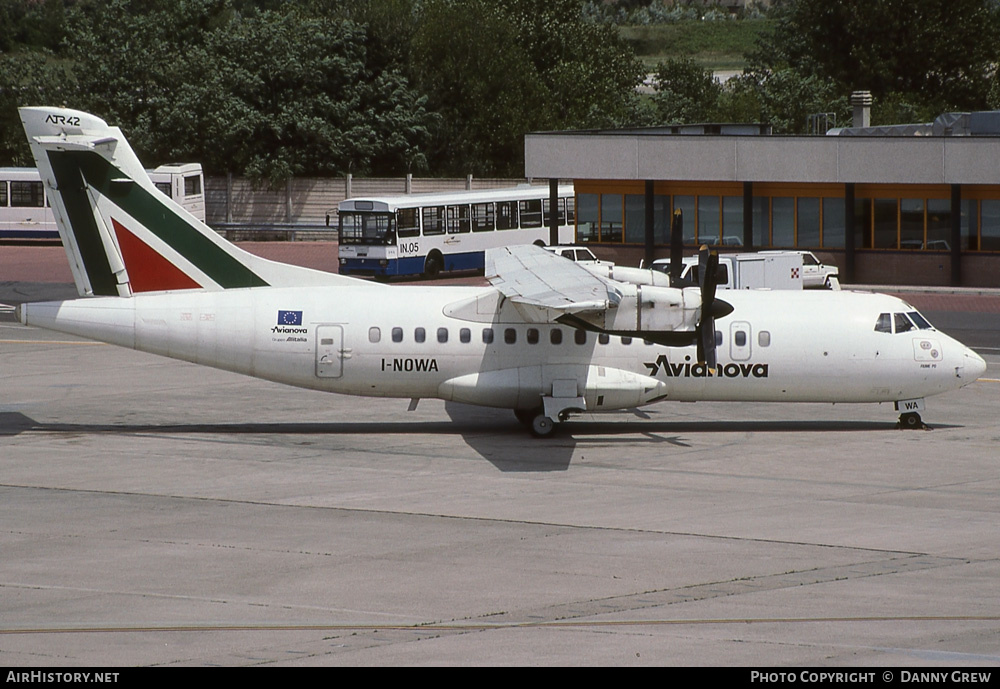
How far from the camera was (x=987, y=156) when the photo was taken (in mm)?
53625

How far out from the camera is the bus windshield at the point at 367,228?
5797cm

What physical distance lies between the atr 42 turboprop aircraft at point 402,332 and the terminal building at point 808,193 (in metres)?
27.2

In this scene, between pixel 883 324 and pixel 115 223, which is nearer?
pixel 115 223

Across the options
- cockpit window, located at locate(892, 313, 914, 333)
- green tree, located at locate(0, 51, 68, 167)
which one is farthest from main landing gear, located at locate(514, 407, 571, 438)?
green tree, located at locate(0, 51, 68, 167)

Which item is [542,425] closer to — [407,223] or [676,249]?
[676,249]

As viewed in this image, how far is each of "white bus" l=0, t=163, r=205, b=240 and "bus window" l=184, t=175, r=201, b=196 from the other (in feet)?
0.18

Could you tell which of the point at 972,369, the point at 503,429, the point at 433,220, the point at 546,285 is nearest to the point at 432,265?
the point at 433,220

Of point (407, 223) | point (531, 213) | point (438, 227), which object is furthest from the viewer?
point (531, 213)

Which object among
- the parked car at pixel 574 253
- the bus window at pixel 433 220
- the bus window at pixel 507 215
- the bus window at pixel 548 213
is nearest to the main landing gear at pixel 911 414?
the parked car at pixel 574 253

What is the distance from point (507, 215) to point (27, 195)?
28139mm

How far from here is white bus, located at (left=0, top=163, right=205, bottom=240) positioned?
7200 cm

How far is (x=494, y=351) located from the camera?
28969 mm

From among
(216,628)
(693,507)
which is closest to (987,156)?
(693,507)
